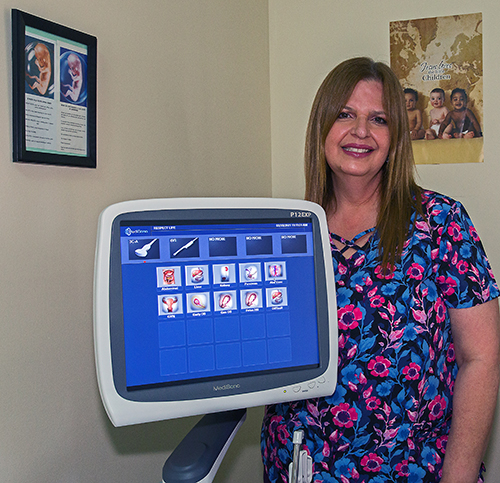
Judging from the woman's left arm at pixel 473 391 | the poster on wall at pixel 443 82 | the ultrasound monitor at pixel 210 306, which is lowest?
the woman's left arm at pixel 473 391

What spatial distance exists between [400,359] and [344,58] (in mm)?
1360

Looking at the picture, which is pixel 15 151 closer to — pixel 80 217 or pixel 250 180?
pixel 80 217

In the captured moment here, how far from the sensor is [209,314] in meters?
0.96

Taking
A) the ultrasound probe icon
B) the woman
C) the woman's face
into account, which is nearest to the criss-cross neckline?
the woman

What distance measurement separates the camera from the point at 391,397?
1195mm

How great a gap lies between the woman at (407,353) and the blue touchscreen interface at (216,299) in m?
0.24

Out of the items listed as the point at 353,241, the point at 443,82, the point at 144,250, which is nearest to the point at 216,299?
the point at 144,250

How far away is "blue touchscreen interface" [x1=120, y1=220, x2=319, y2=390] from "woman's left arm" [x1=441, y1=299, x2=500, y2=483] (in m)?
0.42

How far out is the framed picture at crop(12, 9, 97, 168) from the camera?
1110mm

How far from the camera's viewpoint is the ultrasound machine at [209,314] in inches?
35.9

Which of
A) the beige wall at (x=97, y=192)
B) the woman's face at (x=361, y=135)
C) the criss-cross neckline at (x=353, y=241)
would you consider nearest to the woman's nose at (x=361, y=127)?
the woman's face at (x=361, y=135)

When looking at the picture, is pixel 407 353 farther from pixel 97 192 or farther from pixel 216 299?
pixel 97 192

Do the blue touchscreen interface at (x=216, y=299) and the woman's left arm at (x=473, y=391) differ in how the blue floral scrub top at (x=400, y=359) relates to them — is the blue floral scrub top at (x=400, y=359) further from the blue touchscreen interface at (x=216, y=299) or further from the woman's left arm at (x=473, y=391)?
the blue touchscreen interface at (x=216, y=299)

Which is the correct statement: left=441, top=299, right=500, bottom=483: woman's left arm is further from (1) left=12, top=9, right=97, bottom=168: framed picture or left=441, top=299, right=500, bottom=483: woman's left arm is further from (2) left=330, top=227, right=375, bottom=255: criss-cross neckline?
(1) left=12, top=9, right=97, bottom=168: framed picture
